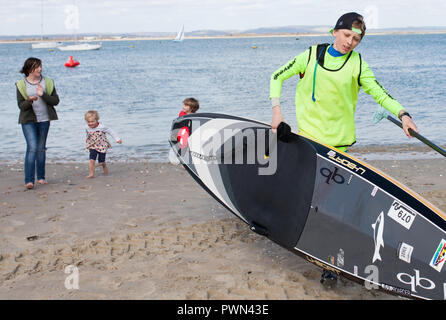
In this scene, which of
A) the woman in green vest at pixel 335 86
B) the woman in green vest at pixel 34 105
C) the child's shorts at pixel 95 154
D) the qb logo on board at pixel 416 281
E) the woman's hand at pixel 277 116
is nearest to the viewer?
the qb logo on board at pixel 416 281

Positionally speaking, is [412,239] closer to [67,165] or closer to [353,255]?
[353,255]

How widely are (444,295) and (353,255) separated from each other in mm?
678

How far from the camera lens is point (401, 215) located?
3.67m

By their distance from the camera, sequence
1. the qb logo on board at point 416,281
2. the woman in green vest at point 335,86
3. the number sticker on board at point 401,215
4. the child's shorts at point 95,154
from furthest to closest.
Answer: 1. the child's shorts at point 95,154
2. the woman in green vest at point 335,86
3. the number sticker on board at point 401,215
4. the qb logo on board at point 416,281

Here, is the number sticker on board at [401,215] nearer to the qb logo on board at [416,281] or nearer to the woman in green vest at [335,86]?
the qb logo on board at [416,281]

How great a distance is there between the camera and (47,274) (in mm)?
4312

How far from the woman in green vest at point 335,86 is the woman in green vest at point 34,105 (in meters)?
4.23

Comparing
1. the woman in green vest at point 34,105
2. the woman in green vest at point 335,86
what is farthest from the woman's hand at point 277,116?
the woman in green vest at point 34,105

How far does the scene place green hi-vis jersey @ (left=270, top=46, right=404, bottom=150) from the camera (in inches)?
151

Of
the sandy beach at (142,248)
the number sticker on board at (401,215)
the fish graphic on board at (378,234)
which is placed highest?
the number sticker on board at (401,215)

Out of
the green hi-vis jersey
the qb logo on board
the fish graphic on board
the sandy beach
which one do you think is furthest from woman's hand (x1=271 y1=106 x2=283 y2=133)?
the qb logo on board

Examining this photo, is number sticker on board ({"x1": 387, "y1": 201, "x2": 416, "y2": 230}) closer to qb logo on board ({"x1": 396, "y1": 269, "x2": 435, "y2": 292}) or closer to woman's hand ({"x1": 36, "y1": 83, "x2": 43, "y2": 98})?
qb logo on board ({"x1": 396, "y1": 269, "x2": 435, "y2": 292})

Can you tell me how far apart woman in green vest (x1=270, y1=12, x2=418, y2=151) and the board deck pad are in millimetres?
181

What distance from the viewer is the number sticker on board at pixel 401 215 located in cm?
364
